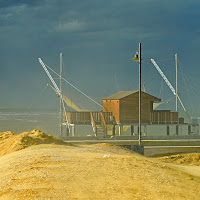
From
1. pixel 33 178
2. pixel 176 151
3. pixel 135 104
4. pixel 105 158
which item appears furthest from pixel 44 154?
pixel 135 104

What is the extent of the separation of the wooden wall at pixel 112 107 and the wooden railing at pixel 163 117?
3.91m

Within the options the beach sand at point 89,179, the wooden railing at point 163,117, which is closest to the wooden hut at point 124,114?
the wooden railing at point 163,117

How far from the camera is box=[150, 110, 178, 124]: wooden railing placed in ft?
133

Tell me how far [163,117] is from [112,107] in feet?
18.8

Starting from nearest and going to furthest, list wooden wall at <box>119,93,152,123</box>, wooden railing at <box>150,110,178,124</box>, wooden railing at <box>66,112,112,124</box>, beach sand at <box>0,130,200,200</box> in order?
beach sand at <box>0,130,200,200</box>
wooden wall at <box>119,93,152,123</box>
wooden railing at <box>66,112,112,124</box>
wooden railing at <box>150,110,178,124</box>

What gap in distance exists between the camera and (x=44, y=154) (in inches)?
548

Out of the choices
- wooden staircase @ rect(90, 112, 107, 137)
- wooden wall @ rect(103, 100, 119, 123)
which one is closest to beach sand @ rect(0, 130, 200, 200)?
wooden staircase @ rect(90, 112, 107, 137)

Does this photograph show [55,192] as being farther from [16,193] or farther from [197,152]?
[197,152]

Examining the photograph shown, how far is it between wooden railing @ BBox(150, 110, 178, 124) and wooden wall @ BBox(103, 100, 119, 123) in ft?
12.8

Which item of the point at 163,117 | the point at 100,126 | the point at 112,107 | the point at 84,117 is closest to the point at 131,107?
the point at 112,107

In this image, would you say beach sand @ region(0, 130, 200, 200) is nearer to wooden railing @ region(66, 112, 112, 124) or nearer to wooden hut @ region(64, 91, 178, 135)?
wooden hut @ region(64, 91, 178, 135)

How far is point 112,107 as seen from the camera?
4059 centimetres

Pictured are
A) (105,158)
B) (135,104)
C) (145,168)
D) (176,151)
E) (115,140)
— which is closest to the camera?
(145,168)

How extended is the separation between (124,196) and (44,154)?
5673 millimetres
